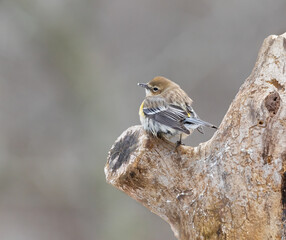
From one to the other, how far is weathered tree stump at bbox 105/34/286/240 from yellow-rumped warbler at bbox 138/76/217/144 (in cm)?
33

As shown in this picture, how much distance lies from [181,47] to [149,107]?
403 cm

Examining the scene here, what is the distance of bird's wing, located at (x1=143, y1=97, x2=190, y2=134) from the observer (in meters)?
5.12

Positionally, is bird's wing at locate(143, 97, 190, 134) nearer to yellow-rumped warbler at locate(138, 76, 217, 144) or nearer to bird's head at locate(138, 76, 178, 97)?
yellow-rumped warbler at locate(138, 76, 217, 144)

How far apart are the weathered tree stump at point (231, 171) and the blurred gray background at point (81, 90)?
15.9 ft

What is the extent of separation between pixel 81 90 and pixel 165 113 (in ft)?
16.8

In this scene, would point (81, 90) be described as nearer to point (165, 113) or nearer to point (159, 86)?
point (159, 86)

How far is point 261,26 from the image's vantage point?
877cm

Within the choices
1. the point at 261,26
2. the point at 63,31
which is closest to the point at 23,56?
the point at 63,31

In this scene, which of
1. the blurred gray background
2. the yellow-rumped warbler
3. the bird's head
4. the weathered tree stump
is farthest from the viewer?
the blurred gray background

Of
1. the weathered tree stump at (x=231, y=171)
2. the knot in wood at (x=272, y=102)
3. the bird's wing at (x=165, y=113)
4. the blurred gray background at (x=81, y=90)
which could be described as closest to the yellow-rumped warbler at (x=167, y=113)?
the bird's wing at (x=165, y=113)

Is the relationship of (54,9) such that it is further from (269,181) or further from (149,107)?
(269,181)

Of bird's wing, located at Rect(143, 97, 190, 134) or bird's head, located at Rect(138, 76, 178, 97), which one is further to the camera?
bird's head, located at Rect(138, 76, 178, 97)

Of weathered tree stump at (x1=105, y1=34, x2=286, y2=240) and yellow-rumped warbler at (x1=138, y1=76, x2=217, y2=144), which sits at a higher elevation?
yellow-rumped warbler at (x1=138, y1=76, x2=217, y2=144)

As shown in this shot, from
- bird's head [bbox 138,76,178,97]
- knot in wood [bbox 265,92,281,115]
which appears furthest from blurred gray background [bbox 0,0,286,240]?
knot in wood [bbox 265,92,281,115]
